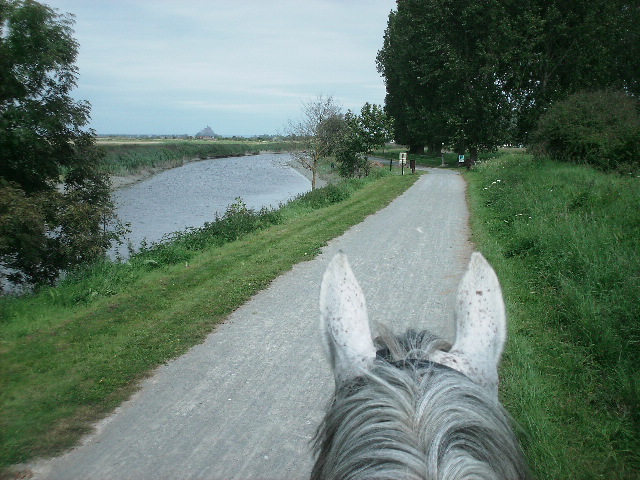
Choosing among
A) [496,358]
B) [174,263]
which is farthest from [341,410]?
[174,263]

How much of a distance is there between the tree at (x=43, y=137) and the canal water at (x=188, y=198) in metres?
1.28

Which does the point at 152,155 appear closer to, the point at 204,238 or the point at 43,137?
the point at 43,137

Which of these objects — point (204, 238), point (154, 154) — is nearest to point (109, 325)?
point (204, 238)

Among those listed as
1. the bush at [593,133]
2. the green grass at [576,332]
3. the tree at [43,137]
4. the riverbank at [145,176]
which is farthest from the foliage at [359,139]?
the green grass at [576,332]

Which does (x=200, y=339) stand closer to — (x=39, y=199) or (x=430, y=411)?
(x=430, y=411)

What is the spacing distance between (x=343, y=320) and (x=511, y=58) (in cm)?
3645

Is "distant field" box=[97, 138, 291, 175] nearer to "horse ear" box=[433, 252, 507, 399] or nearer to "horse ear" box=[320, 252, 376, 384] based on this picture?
"horse ear" box=[320, 252, 376, 384]

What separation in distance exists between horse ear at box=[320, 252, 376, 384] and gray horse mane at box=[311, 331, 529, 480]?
0.17 metres

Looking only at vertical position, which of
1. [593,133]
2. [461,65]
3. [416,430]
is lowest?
[416,430]

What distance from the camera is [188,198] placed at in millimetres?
25594

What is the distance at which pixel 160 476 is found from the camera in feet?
10.1

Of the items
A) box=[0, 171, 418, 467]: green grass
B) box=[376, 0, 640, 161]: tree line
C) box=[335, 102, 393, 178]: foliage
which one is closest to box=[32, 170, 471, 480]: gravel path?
box=[0, 171, 418, 467]: green grass

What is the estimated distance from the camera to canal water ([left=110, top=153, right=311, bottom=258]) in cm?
1753

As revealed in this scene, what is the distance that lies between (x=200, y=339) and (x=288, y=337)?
99cm
